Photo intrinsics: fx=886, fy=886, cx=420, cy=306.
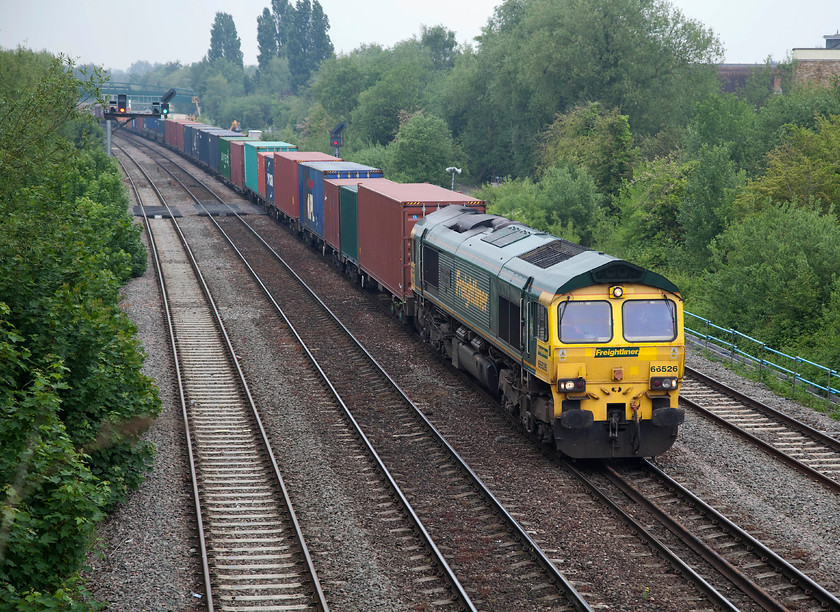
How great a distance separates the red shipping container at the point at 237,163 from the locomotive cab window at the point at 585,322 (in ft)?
151

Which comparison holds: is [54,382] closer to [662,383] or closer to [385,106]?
[662,383]

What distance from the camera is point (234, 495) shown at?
1483 cm

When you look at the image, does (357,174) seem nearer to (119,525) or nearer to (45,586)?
(119,525)

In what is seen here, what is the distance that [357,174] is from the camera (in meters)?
36.8

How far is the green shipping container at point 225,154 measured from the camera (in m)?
64.7

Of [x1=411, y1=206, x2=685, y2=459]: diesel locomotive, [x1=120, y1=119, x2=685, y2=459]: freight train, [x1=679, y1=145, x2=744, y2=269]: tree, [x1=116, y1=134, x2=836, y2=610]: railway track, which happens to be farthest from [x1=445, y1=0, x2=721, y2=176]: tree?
[x1=116, y1=134, x2=836, y2=610]: railway track

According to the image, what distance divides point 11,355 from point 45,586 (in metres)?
2.84

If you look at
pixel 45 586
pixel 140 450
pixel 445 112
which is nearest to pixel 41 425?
pixel 45 586

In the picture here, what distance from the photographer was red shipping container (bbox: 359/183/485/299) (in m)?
25.1

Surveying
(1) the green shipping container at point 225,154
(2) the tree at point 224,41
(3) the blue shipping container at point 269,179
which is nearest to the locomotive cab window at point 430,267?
(3) the blue shipping container at point 269,179

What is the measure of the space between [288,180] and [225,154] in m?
23.6

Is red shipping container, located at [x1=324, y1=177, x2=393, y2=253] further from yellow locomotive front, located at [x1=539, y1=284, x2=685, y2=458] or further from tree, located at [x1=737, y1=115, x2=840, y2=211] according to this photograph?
yellow locomotive front, located at [x1=539, y1=284, x2=685, y2=458]

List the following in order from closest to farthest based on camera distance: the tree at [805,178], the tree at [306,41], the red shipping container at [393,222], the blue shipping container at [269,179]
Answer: the red shipping container at [393,222]
the tree at [805,178]
the blue shipping container at [269,179]
the tree at [306,41]

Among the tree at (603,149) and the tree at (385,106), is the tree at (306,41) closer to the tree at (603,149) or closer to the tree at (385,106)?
the tree at (385,106)
